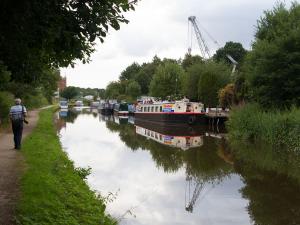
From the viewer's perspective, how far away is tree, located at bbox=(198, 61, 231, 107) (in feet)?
172

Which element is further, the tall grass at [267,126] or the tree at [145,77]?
the tree at [145,77]

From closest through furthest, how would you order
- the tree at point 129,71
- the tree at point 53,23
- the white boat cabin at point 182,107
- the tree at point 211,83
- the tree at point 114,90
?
the tree at point 53,23, the white boat cabin at point 182,107, the tree at point 211,83, the tree at point 114,90, the tree at point 129,71

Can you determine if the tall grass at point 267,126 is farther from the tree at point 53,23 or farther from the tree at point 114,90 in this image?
the tree at point 114,90

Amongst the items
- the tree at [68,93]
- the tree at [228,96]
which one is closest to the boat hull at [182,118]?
the tree at [228,96]

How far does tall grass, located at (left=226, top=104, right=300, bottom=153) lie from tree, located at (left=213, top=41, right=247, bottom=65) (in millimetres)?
47599

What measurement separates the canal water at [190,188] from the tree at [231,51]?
56323 mm

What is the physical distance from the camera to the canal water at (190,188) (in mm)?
10781

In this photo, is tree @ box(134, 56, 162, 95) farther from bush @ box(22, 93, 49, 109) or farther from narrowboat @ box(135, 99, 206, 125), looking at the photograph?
bush @ box(22, 93, 49, 109)

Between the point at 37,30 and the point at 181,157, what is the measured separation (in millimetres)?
16249

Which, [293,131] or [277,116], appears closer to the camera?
[293,131]

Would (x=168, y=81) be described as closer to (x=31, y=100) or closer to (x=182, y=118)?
(x=182, y=118)

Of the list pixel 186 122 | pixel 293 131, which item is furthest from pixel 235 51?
pixel 293 131

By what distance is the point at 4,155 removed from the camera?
1408 cm

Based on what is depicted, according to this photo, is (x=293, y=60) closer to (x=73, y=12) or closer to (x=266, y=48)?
(x=266, y=48)
